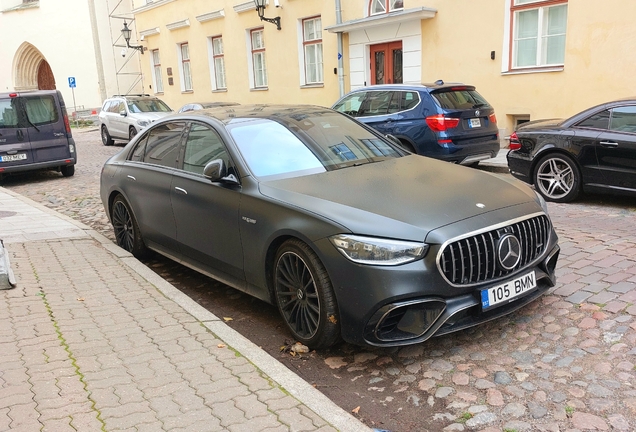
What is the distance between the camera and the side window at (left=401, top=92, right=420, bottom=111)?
9.91 meters

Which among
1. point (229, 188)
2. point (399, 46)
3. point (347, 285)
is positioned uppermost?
point (399, 46)

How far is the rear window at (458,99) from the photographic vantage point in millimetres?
9703

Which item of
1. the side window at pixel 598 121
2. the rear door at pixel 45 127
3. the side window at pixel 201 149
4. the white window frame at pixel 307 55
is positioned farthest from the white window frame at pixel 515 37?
the rear door at pixel 45 127

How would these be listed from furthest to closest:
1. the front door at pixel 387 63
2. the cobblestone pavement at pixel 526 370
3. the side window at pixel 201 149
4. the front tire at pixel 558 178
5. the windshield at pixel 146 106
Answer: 1. the windshield at pixel 146 106
2. the front door at pixel 387 63
3. the front tire at pixel 558 178
4. the side window at pixel 201 149
5. the cobblestone pavement at pixel 526 370

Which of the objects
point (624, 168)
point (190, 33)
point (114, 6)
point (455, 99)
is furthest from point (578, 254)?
point (114, 6)

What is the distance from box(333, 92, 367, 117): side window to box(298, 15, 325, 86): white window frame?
23.7 ft

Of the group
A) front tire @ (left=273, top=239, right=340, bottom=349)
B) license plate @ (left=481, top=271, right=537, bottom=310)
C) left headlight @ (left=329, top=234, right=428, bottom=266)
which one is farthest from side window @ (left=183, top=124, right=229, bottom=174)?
license plate @ (left=481, top=271, right=537, bottom=310)

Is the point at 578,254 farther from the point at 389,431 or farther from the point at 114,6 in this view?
the point at 114,6

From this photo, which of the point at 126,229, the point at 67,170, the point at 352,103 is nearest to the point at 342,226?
the point at 126,229

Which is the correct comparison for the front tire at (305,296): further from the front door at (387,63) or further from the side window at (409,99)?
the front door at (387,63)

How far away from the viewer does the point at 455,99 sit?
9867 mm

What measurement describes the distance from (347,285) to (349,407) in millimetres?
707

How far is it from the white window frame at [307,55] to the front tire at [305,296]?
14982 millimetres

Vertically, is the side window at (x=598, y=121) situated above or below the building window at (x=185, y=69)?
below
